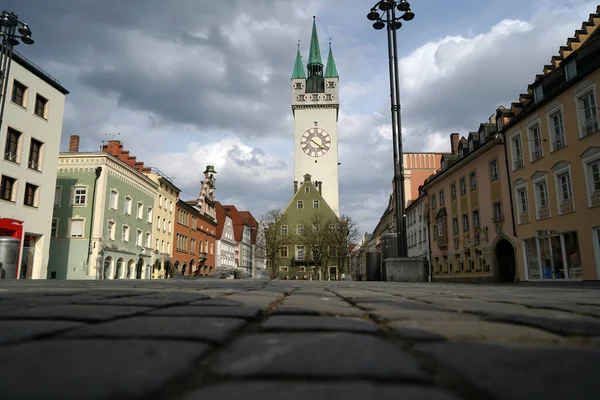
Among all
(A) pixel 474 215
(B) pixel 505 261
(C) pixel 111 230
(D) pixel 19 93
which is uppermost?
(D) pixel 19 93

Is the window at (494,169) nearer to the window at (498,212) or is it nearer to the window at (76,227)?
the window at (498,212)

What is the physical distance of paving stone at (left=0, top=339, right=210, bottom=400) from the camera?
928mm

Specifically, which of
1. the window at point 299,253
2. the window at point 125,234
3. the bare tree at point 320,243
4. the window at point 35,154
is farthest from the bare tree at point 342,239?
the window at point 35,154

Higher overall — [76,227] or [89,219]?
[89,219]

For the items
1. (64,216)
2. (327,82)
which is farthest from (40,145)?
(327,82)

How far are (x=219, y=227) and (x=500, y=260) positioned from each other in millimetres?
44016

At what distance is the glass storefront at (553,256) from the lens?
18.6 metres

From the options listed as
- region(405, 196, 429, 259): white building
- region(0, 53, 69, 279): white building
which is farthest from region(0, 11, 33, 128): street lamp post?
region(405, 196, 429, 259): white building

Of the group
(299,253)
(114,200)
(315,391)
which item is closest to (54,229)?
(114,200)

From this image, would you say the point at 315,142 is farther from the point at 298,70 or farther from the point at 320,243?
the point at 320,243

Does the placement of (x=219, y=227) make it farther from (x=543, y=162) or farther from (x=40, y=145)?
(x=543, y=162)

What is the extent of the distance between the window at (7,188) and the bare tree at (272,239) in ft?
92.1

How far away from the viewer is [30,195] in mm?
23234

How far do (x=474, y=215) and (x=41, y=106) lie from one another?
2634 centimetres
